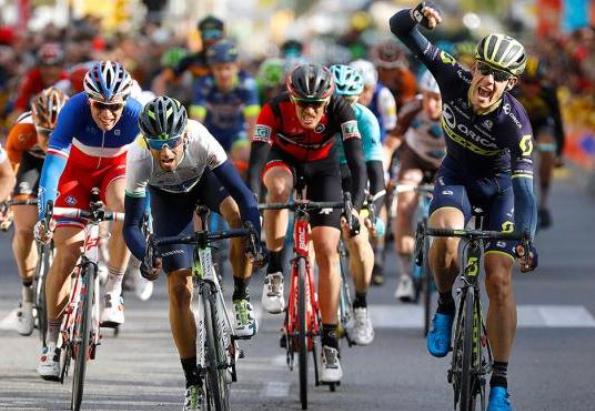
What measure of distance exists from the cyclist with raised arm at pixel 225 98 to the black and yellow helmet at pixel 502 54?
7930 millimetres

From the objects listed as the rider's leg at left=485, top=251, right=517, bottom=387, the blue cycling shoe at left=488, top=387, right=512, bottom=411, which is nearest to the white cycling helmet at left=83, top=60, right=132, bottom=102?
the rider's leg at left=485, top=251, right=517, bottom=387

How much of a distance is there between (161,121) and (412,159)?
6.38m

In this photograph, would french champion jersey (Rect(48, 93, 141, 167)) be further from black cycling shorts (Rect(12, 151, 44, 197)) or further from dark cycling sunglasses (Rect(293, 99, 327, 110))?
black cycling shorts (Rect(12, 151, 44, 197))

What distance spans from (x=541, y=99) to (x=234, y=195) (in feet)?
32.8

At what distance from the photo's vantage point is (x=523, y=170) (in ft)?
32.1

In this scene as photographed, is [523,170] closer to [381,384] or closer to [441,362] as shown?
[381,384]

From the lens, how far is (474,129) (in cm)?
1019

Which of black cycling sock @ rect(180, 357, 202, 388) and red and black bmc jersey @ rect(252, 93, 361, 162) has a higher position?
red and black bmc jersey @ rect(252, 93, 361, 162)

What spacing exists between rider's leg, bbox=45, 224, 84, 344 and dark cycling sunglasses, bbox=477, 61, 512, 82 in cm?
275

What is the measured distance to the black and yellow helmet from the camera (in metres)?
9.88

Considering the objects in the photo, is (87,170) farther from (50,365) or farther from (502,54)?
(502,54)

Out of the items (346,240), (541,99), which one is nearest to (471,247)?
(346,240)

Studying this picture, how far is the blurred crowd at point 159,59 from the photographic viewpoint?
749 inches

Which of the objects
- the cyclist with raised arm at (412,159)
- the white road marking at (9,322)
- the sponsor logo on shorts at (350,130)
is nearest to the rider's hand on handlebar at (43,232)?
the sponsor logo on shorts at (350,130)
